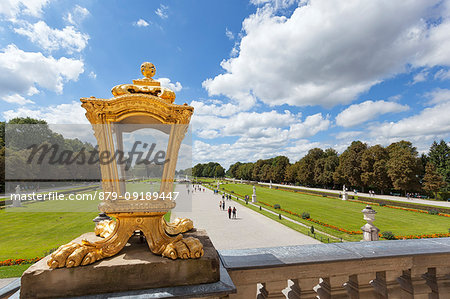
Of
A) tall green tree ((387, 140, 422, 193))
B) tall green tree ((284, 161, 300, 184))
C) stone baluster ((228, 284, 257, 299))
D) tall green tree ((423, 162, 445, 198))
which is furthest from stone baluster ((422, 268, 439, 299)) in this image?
tall green tree ((284, 161, 300, 184))

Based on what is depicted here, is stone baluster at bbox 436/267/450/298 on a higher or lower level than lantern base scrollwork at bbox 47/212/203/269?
lower

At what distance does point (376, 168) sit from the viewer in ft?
148

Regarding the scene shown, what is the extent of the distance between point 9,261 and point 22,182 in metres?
37.3

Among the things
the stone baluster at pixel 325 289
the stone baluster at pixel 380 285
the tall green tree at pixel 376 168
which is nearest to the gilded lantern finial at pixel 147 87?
the stone baluster at pixel 325 289

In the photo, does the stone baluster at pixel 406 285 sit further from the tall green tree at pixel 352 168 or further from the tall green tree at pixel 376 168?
the tall green tree at pixel 352 168

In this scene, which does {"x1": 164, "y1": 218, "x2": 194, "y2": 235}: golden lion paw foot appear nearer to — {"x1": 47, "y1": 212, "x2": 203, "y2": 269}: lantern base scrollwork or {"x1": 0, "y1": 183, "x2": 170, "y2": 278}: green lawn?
{"x1": 47, "y1": 212, "x2": 203, "y2": 269}: lantern base scrollwork

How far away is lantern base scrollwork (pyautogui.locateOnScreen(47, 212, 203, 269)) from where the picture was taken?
175cm

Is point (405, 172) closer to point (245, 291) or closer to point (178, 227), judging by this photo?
point (245, 291)

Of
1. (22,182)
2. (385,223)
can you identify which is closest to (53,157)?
(22,182)

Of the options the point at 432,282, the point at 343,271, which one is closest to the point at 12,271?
the point at 343,271

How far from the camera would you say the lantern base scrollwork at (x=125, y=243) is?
1.75m

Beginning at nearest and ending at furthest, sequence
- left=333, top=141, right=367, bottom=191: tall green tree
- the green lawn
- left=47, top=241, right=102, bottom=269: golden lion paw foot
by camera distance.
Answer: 1. left=47, top=241, right=102, bottom=269: golden lion paw foot
2. the green lawn
3. left=333, top=141, right=367, bottom=191: tall green tree

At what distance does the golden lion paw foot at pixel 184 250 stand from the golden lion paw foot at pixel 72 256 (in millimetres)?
602

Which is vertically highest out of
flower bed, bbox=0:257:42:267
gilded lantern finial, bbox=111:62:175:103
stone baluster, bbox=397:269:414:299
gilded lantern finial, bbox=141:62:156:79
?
gilded lantern finial, bbox=141:62:156:79
